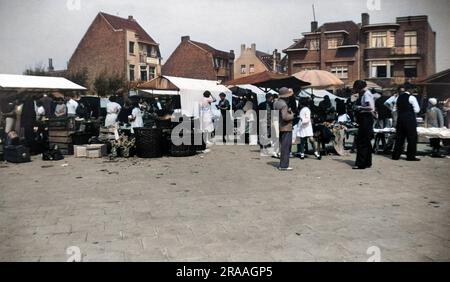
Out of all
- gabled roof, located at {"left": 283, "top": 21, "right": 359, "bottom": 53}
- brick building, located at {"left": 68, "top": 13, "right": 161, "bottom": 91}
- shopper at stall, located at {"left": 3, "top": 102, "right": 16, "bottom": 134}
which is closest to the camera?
shopper at stall, located at {"left": 3, "top": 102, "right": 16, "bottom": 134}

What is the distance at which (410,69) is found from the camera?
4147 cm

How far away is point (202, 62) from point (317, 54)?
12.4 m

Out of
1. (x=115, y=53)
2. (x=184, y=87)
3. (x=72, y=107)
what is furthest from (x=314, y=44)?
(x=72, y=107)

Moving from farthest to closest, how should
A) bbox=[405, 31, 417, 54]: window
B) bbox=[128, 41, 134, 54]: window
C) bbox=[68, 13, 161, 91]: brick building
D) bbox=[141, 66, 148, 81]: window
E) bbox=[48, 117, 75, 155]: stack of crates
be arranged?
bbox=[141, 66, 148, 81]: window < bbox=[128, 41, 134, 54]: window < bbox=[405, 31, 417, 54]: window < bbox=[68, 13, 161, 91]: brick building < bbox=[48, 117, 75, 155]: stack of crates

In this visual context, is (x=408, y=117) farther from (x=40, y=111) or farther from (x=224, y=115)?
(x=40, y=111)

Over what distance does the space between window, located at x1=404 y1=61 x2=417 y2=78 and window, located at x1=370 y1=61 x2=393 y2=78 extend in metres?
1.45

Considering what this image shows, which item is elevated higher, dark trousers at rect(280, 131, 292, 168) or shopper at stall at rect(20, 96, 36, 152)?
shopper at stall at rect(20, 96, 36, 152)

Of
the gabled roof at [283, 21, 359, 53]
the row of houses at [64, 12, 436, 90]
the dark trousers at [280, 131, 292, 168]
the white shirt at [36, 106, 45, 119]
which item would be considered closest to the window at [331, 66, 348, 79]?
the row of houses at [64, 12, 436, 90]

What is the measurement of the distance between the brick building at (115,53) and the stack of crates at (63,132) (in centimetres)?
2722

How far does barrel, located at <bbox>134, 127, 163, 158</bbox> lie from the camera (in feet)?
36.2

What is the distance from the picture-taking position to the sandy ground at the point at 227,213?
160 inches

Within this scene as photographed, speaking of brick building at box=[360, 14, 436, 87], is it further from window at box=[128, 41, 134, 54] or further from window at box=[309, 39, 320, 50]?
window at box=[128, 41, 134, 54]

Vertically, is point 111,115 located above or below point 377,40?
below
